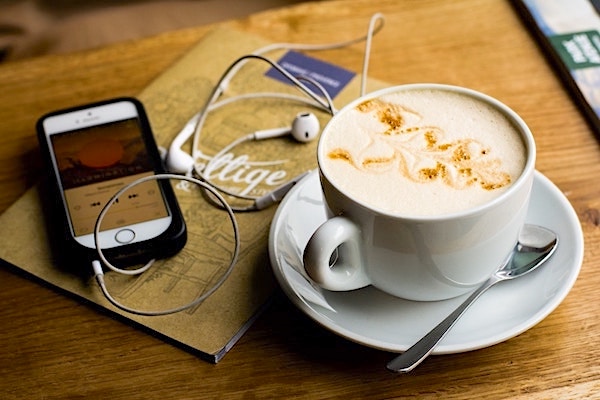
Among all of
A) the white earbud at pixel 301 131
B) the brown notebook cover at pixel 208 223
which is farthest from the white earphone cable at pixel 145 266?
the white earbud at pixel 301 131

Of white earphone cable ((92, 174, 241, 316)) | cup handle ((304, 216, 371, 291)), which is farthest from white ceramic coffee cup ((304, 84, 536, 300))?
white earphone cable ((92, 174, 241, 316))

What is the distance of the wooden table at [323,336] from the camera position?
0.52m

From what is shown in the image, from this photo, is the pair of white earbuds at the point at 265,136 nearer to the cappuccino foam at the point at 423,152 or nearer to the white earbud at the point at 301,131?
the white earbud at the point at 301,131

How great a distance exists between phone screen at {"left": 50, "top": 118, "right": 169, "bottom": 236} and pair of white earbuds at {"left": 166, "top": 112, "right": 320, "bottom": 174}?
0.03 meters

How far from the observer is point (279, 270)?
1.85 feet

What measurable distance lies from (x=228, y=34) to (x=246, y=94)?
0.35 ft

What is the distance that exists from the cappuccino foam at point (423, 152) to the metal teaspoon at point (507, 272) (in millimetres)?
80

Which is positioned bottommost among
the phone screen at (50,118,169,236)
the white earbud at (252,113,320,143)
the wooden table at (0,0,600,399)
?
the wooden table at (0,0,600,399)

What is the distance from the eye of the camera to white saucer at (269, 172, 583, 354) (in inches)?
20.0

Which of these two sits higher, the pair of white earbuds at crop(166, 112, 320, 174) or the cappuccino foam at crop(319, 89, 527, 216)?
the cappuccino foam at crop(319, 89, 527, 216)

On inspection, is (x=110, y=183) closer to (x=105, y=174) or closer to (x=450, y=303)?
(x=105, y=174)

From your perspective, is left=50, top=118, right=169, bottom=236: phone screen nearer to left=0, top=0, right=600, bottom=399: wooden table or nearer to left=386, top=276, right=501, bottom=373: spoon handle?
left=0, top=0, right=600, bottom=399: wooden table

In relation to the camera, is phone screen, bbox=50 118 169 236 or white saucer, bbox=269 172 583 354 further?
phone screen, bbox=50 118 169 236

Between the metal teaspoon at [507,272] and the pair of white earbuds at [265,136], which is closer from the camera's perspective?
the metal teaspoon at [507,272]
